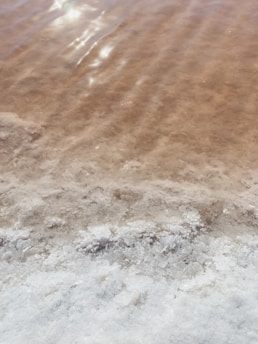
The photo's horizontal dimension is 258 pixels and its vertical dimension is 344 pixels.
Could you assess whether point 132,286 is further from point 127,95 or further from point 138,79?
point 138,79

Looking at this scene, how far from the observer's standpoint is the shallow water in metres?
2.00

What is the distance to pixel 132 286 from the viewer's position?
144 cm

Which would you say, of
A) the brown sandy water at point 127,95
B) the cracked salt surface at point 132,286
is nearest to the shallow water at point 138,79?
the brown sandy water at point 127,95

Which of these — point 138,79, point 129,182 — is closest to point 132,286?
point 129,182

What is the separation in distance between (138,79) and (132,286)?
1.39m

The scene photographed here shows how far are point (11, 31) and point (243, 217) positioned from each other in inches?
87.2

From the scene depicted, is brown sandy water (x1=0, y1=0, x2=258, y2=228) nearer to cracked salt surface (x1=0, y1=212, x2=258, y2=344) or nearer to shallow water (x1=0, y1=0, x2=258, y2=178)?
shallow water (x1=0, y1=0, x2=258, y2=178)

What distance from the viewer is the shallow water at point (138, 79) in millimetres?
1998

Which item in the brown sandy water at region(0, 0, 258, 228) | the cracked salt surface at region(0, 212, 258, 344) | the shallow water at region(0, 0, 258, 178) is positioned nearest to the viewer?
the cracked salt surface at region(0, 212, 258, 344)

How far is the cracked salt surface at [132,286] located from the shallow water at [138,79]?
40cm

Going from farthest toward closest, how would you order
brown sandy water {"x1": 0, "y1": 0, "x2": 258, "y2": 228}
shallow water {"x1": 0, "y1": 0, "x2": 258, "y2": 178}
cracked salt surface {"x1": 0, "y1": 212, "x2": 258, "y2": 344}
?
shallow water {"x1": 0, "y1": 0, "x2": 258, "y2": 178} < brown sandy water {"x1": 0, "y1": 0, "x2": 258, "y2": 228} < cracked salt surface {"x1": 0, "y1": 212, "x2": 258, "y2": 344}

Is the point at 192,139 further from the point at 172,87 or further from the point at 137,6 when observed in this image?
the point at 137,6

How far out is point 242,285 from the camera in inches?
56.2

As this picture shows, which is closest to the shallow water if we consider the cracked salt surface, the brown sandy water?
the brown sandy water
